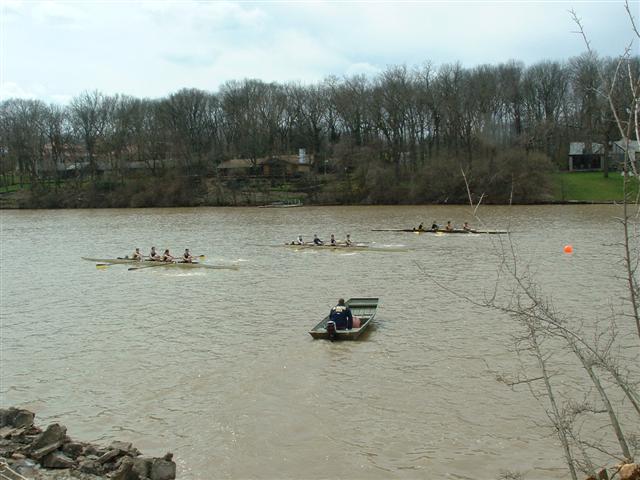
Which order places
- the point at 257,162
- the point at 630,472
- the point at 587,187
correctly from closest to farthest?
1. the point at 630,472
2. the point at 587,187
3. the point at 257,162

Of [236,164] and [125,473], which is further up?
[236,164]

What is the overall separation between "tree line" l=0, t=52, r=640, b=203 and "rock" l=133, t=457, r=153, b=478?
190 ft

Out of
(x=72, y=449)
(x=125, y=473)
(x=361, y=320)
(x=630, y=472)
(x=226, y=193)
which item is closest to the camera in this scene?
(x=630, y=472)

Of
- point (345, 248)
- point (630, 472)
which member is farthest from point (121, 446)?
point (345, 248)

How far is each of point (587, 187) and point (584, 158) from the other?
14.5 meters

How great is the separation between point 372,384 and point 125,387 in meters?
6.10

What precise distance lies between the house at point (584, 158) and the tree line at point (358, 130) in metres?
1.20

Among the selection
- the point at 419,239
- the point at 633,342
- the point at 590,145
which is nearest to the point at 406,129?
the point at 590,145

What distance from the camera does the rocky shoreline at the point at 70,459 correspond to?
376 inches

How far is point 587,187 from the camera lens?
219ft

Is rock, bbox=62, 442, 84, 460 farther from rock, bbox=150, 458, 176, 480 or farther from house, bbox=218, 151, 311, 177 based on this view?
house, bbox=218, 151, 311, 177

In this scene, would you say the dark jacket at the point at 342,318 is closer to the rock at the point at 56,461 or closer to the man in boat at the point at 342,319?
the man in boat at the point at 342,319

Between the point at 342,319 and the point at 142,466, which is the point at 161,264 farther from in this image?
the point at 142,466

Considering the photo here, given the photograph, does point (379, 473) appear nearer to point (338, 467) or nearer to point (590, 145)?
point (338, 467)
